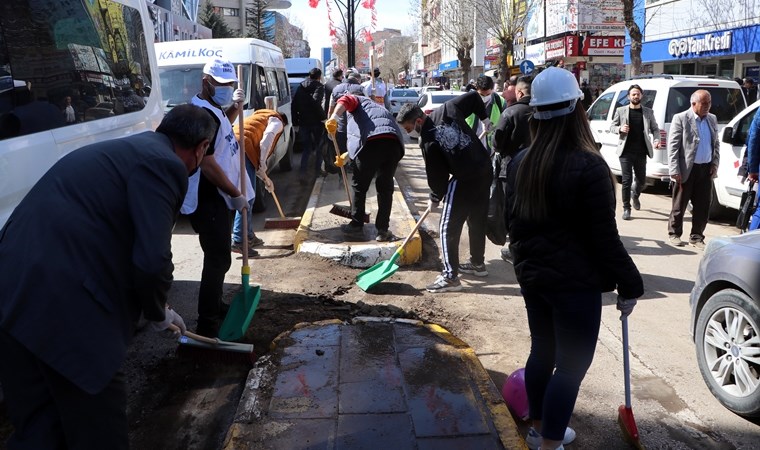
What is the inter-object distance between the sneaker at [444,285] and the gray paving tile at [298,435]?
2602mm

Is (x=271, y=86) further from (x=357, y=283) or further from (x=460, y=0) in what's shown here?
(x=460, y=0)

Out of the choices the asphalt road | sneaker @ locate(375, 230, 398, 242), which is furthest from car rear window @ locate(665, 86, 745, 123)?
sneaker @ locate(375, 230, 398, 242)

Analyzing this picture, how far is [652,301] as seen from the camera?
5.79 metres

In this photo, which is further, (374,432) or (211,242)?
(211,242)

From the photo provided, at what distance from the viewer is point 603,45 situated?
31.7 metres

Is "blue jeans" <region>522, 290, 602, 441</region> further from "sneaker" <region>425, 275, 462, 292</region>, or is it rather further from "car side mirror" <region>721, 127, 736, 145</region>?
"car side mirror" <region>721, 127, 736, 145</region>

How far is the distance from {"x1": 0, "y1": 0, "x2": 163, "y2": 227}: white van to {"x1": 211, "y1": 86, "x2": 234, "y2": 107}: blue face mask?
26.0 inches

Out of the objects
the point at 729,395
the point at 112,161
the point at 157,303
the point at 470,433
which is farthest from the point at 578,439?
the point at 112,161

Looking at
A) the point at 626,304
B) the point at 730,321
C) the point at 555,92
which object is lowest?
the point at 730,321

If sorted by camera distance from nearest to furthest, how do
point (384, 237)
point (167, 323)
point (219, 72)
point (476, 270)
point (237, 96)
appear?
1. point (167, 323)
2. point (219, 72)
3. point (237, 96)
4. point (476, 270)
5. point (384, 237)

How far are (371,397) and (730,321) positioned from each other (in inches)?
84.5

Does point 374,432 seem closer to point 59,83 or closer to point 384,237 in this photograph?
point 59,83

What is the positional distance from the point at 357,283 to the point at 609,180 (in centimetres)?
342

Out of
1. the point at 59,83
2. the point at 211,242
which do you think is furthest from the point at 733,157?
the point at 59,83
